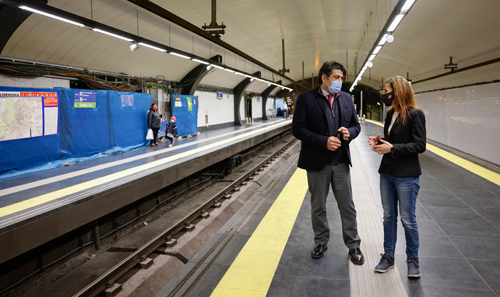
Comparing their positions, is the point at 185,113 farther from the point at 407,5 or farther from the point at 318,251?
the point at 318,251

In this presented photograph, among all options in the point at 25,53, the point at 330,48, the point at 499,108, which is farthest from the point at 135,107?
the point at 330,48

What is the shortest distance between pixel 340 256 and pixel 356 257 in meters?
0.19

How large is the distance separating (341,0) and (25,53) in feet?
32.0

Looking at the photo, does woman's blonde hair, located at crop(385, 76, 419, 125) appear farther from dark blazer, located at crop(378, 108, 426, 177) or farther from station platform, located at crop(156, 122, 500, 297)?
station platform, located at crop(156, 122, 500, 297)

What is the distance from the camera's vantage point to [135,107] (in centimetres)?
1151

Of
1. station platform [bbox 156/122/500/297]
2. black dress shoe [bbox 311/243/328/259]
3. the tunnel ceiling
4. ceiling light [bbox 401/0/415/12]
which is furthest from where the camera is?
the tunnel ceiling

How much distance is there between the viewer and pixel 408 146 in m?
2.75

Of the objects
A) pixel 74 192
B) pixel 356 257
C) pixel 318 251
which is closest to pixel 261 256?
pixel 318 251

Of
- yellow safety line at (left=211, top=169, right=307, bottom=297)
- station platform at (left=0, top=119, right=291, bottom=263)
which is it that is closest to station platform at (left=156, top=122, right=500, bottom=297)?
yellow safety line at (left=211, top=169, right=307, bottom=297)

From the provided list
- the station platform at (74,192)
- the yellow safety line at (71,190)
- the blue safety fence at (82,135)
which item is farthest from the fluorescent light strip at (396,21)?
the blue safety fence at (82,135)

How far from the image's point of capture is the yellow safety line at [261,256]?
275cm

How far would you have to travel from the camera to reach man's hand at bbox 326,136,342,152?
9.63ft

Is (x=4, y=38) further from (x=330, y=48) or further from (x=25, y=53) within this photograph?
(x=330, y=48)

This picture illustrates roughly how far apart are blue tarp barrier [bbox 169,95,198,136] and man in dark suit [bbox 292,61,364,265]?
11775 millimetres
